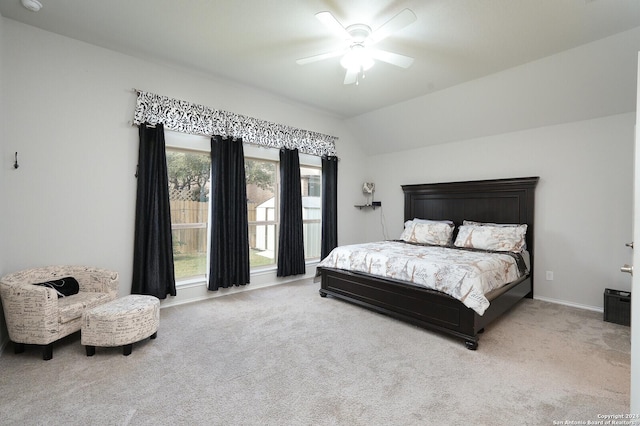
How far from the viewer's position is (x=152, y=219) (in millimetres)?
3334

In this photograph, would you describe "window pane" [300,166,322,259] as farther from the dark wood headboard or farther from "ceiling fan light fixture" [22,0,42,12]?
"ceiling fan light fixture" [22,0,42,12]

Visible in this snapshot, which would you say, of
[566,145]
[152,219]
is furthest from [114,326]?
[566,145]

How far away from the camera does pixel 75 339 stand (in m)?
2.68

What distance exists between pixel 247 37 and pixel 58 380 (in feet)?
10.2

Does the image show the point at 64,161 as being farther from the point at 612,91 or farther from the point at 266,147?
the point at 612,91

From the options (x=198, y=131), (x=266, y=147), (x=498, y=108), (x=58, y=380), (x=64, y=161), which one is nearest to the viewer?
(x=58, y=380)

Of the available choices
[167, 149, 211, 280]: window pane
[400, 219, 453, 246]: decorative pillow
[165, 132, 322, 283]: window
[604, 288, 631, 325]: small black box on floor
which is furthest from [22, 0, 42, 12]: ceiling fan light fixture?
[604, 288, 631, 325]: small black box on floor

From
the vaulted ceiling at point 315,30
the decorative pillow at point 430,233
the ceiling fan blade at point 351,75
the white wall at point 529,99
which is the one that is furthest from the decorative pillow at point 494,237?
the ceiling fan blade at point 351,75

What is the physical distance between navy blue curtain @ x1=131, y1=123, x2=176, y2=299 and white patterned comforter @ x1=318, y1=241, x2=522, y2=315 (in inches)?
76.9

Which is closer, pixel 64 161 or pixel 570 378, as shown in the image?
pixel 570 378

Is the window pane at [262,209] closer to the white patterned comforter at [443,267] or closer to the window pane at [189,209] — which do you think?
the window pane at [189,209]

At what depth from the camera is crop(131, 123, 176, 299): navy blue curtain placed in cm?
329

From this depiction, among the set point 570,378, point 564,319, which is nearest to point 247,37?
point 570,378

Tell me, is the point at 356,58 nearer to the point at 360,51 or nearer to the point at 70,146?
the point at 360,51
